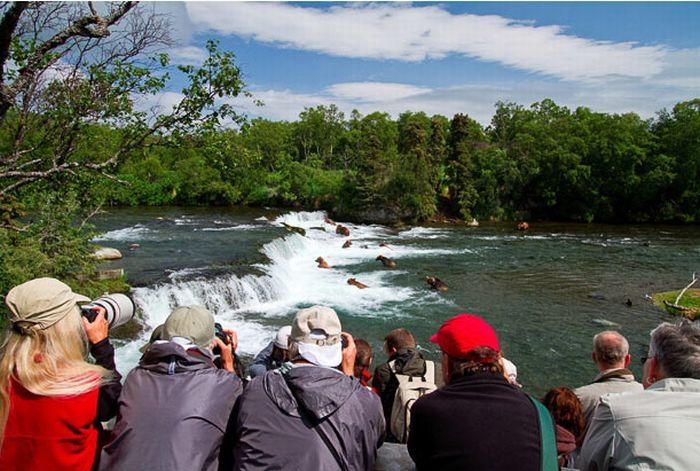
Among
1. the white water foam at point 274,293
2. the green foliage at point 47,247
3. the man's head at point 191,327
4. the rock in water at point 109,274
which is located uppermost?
the man's head at point 191,327

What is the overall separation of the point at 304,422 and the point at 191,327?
89 centimetres

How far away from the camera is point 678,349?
Result: 2.29m

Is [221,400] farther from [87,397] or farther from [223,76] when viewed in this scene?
[223,76]

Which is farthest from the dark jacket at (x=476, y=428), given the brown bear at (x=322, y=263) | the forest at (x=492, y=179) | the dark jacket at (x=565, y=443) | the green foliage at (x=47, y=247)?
the forest at (x=492, y=179)

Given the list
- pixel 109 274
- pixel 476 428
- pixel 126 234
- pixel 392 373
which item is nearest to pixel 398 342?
pixel 392 373

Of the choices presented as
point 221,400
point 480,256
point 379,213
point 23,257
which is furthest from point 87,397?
point 379,213

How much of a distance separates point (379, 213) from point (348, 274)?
18203mm

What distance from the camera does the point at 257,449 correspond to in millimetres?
2139

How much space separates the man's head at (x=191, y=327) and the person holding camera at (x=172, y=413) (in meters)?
0.12

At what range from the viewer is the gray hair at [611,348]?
3.71 meters

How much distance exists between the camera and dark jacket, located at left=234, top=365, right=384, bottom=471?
2119 millimetres

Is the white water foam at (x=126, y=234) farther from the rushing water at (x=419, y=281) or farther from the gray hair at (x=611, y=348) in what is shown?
the gray hair at (x=611, y=348)

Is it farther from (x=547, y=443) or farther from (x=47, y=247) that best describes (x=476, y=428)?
(x=47, y=247)

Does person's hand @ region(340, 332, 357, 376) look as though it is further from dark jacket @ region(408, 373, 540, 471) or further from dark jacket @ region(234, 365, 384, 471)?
dark jacket @ region(408, 373, 540, 471)
